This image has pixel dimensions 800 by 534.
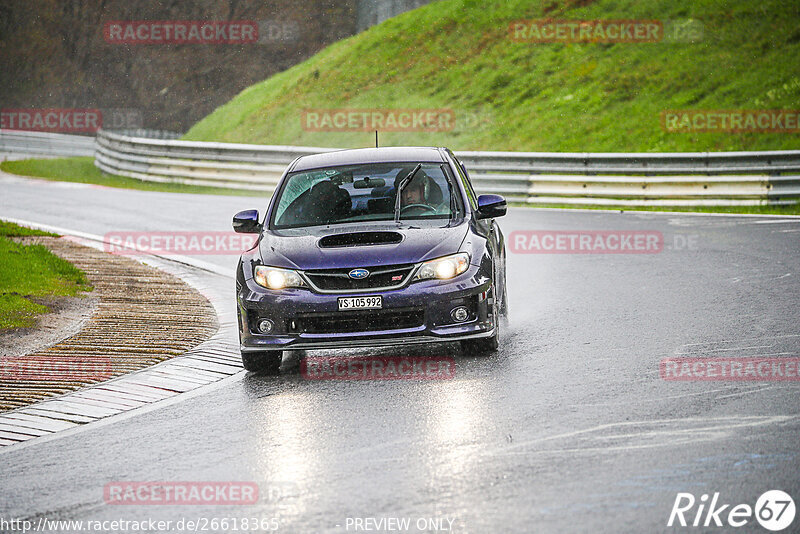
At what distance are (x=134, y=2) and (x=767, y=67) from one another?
4452 centimetres

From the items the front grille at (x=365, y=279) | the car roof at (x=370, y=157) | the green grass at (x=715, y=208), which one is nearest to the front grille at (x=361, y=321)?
the front grille at (x=365, y=279)

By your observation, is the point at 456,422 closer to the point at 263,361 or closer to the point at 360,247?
the point at 360,247

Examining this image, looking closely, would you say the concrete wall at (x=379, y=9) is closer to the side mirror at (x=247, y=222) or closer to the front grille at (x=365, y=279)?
the side mirror at (x=247, y=222)

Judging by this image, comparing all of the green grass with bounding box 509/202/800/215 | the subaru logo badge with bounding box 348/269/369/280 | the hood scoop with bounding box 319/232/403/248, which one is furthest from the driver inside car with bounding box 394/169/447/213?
the green grass with bounding box 509/202/800/215

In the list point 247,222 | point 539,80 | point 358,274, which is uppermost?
point 539,80

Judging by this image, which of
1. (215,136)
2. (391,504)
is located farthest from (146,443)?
(215,136)

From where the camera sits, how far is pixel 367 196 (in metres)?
10.0

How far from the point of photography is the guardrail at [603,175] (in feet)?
68.2

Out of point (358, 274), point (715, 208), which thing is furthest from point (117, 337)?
point (715, 208)

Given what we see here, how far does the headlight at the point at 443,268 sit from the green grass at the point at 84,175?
18.6 metres

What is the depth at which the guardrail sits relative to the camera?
20.8m

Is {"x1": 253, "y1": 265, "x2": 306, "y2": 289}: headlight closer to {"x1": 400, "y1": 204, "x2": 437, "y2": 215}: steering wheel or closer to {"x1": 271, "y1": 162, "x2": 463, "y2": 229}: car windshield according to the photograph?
{"x1": 271, "y1": 162, "x2": 463, "y2": 229}: car windshield

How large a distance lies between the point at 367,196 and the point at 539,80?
27248 mm

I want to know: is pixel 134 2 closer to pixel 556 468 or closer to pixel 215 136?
pixel 215 136
